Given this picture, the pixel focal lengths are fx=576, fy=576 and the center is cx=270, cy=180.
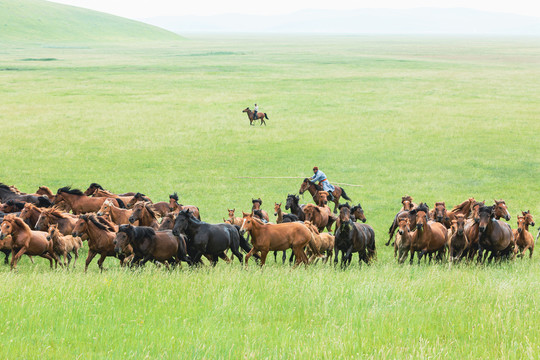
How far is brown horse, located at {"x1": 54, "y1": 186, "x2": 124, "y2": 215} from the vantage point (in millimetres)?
18469

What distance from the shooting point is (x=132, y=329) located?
792 centimetres


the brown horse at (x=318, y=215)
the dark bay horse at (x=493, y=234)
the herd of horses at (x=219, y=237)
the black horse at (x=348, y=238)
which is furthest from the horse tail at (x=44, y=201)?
the dark bay horse at (x=493, y=234)

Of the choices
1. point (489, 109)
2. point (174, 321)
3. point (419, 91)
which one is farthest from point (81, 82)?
point (174, 321)

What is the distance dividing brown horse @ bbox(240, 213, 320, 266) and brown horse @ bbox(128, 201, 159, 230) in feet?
9.10

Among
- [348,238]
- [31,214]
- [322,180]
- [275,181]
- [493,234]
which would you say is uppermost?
[493,234]

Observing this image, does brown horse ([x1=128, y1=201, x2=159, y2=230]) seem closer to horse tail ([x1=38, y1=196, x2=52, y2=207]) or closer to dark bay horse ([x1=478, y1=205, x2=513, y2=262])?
horse tail ([x1=38, y1=196, x2=52, y2=207])

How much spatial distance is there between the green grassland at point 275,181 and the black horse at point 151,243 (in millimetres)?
480

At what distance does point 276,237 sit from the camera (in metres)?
14.4

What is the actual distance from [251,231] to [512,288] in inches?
245

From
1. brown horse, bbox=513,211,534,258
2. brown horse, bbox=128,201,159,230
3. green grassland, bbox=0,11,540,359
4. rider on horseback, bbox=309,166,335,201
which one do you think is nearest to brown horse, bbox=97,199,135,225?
brown horse, bbox=128,201,159,230

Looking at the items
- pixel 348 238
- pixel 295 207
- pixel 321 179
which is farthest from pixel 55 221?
pixel 321 179

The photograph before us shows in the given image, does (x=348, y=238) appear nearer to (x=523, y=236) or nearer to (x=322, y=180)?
(x=523, y=236)

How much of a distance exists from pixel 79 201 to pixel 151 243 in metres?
6.09

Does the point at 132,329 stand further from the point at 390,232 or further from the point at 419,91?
the point at 419,91
